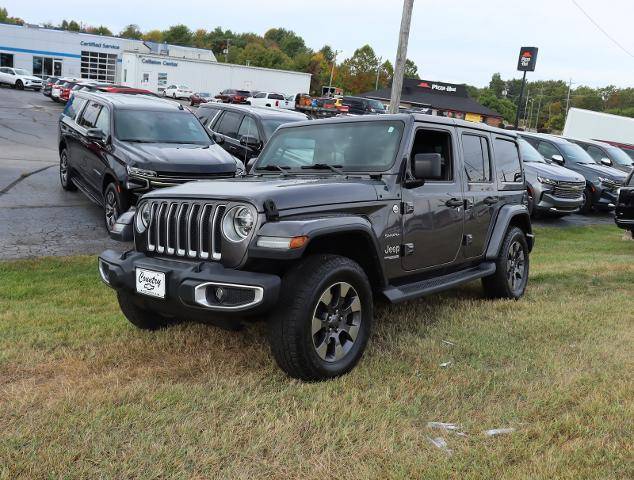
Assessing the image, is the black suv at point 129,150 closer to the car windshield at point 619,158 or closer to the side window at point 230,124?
the side window at point 230,124

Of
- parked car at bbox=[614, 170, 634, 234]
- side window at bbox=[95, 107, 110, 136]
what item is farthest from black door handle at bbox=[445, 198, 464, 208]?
parked car at bbox=[614, 170, 634, 234]

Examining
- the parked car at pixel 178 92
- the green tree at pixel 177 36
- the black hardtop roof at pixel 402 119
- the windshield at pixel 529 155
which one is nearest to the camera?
the black hardtop roof at pixel 402 119

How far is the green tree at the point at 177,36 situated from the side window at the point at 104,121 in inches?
4917

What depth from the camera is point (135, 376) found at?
3967 millimetres

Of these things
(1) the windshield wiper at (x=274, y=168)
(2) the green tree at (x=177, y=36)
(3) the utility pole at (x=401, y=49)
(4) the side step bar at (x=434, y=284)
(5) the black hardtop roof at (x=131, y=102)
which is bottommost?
A: (4) the side step bar at (x=434, y=284)

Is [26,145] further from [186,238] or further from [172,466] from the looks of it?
[172,466]

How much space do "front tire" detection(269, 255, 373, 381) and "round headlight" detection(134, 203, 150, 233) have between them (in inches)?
44.8

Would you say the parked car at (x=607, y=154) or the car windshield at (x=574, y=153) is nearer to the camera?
the car windshield at (x=574, y=153)

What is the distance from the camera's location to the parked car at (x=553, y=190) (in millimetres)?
12781

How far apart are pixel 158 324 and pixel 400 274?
189 cm

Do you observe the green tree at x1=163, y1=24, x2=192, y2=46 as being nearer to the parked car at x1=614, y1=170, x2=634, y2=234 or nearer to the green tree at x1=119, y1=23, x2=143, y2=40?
the green tree at x1=119, y1=23, x2=143, y2=40

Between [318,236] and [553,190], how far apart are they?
10.2 m

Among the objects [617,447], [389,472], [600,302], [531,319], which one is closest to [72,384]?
[389,472]

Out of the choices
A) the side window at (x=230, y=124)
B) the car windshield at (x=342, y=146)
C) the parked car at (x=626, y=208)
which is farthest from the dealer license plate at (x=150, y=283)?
the parked car at (x=626, y=208)
